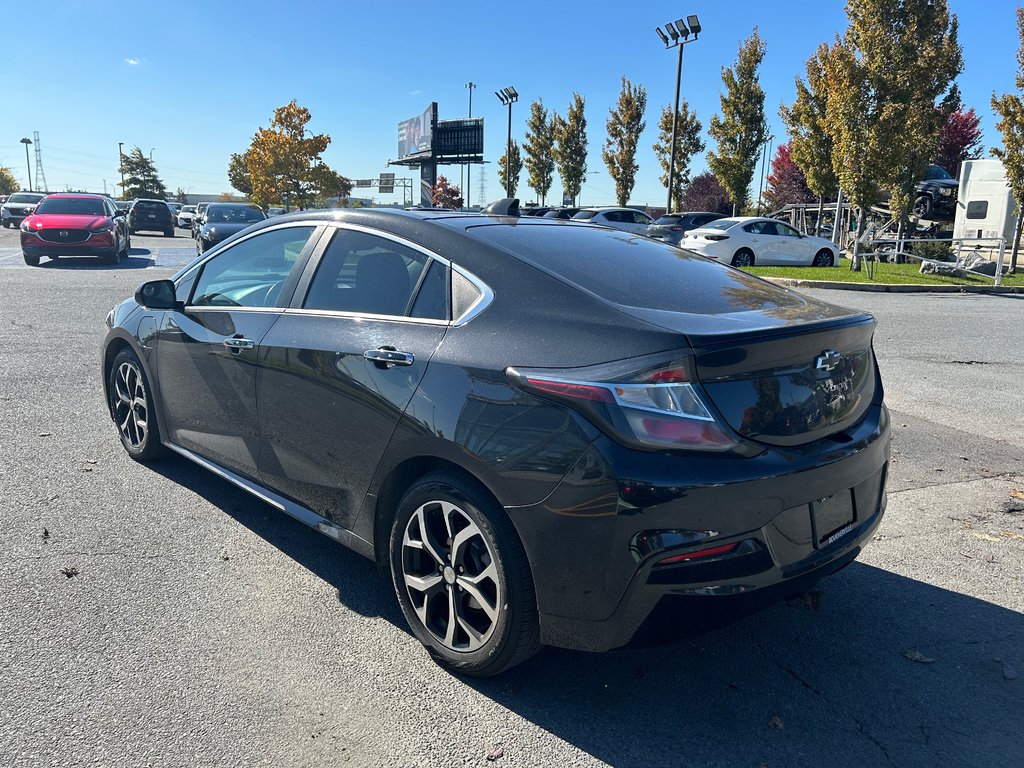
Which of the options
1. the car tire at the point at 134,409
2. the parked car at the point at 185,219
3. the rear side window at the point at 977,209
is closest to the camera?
the car tire at the point at 134,409

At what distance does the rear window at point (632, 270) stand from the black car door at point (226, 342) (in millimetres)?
1126

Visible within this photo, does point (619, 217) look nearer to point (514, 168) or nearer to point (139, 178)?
point (514, 168)

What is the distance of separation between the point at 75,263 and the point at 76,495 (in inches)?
724

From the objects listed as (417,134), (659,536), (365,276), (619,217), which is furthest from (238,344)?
(417,134)

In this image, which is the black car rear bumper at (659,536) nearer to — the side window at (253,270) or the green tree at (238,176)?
the side window at (253,270)

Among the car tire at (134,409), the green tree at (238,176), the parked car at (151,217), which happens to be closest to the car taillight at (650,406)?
the car tire at (134,409)

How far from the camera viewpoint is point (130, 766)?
93.0 inches

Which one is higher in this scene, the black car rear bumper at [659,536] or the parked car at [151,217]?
the parked car at [151,217]

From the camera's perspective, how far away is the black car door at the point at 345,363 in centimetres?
296

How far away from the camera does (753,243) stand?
2211cm

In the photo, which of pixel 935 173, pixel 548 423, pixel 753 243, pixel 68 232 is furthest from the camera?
pixel 935 173

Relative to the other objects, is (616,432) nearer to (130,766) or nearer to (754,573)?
(754,573)

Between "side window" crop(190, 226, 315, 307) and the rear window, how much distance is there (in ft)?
3.44

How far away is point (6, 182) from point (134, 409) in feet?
497
